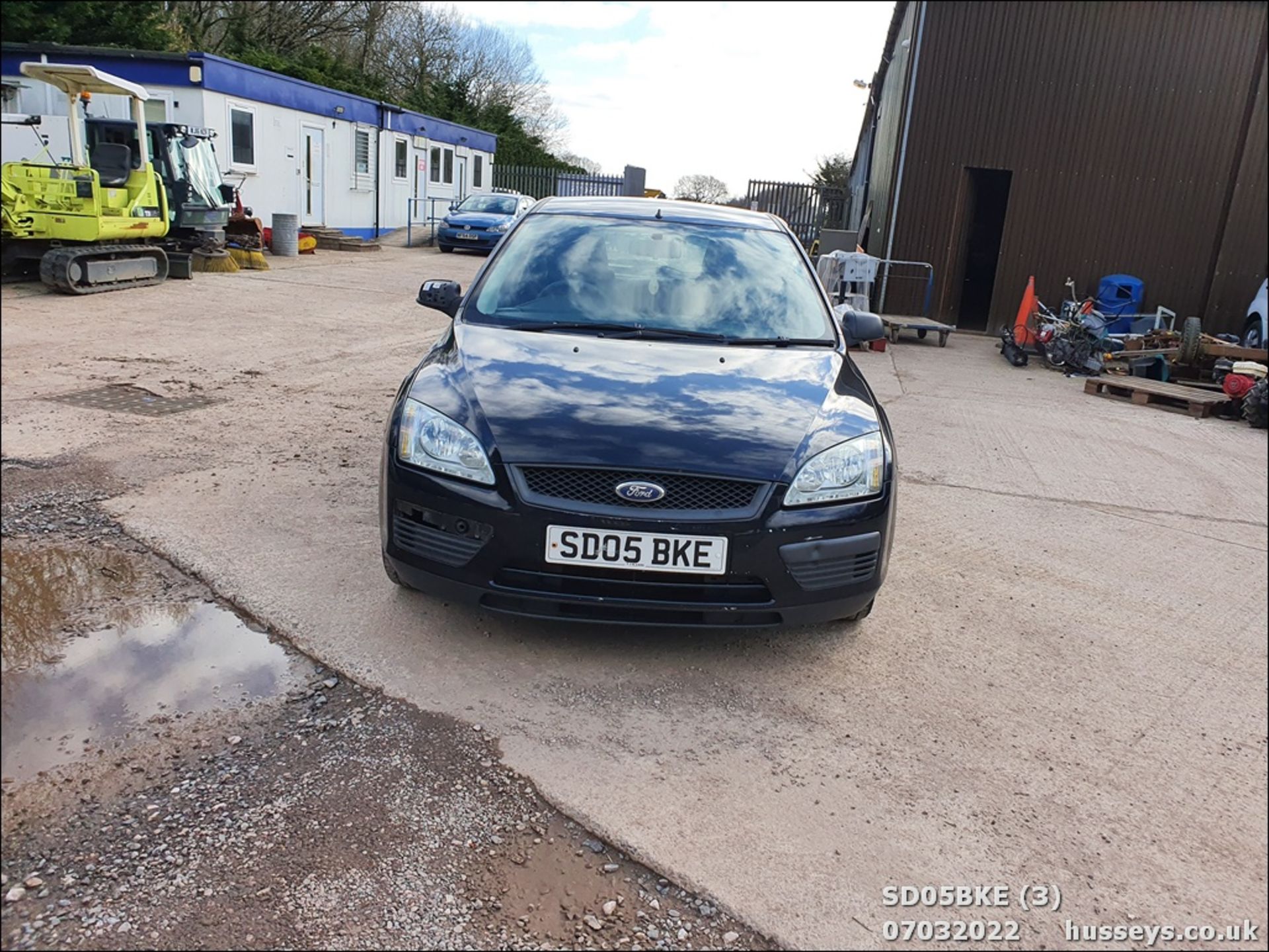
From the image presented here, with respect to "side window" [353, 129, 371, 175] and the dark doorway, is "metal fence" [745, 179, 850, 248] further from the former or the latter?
the dark doorway

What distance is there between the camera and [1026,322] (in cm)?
1242

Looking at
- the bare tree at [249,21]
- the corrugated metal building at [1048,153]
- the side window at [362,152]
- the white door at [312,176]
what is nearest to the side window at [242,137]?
the white door at [312,176]

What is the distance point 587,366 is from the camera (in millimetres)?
3547

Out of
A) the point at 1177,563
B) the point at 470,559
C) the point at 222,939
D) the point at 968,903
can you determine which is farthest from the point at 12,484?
the point at 1177,563

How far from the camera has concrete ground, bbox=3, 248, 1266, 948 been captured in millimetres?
2301

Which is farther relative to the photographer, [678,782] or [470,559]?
[470,559]

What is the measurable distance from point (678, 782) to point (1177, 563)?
3204 millimetres

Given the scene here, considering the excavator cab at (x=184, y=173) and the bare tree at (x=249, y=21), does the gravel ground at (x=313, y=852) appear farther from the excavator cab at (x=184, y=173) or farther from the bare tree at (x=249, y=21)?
the excavator cab at (x=184, y=173)

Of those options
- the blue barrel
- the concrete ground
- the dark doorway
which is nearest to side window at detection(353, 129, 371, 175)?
the dark doorway

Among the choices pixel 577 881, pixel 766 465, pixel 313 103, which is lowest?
pixel 577 881

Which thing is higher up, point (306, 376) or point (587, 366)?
point (587, 366)

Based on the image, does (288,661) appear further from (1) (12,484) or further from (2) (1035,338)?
(2) (1035,338)

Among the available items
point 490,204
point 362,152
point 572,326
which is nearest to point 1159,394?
point 572,326

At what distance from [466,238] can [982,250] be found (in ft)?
41.1
